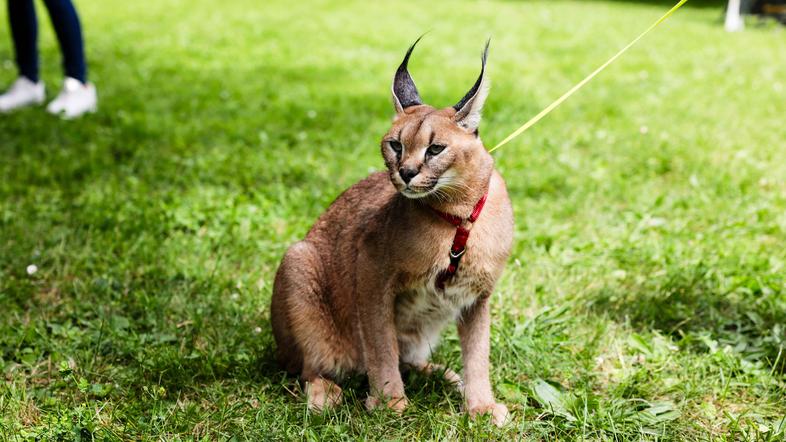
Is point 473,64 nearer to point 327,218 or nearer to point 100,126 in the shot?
point 100,126

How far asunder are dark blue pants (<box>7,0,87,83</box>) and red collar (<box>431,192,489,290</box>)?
509 cm

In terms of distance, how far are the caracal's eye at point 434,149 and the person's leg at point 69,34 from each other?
5123mm

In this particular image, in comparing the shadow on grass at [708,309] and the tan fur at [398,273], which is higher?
the tan fur at [398,273]

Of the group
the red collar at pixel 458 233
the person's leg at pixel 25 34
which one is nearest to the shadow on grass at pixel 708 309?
the red collar at pixel 458 233

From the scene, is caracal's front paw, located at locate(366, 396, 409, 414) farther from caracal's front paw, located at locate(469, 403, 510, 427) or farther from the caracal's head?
the caracal's head

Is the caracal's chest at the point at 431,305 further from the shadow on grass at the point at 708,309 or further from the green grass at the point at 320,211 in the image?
the shadow on grass at the point at 708,309

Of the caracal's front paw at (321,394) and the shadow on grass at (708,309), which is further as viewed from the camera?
the shadow on grass at (708,309)

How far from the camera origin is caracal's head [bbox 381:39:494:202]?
97.1 inches

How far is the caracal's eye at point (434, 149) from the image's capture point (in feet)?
8.14

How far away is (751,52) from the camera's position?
10.1 metres

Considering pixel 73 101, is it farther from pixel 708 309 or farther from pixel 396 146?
pixel 708 309

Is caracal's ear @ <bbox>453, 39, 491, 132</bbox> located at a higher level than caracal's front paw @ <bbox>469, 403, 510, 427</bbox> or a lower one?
higher

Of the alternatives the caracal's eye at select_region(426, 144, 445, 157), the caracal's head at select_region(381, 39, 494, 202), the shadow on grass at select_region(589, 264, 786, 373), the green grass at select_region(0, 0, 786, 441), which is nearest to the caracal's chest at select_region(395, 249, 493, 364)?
the green grass at select_region(0, 0, 786, 441)

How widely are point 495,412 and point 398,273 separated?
645 mm
